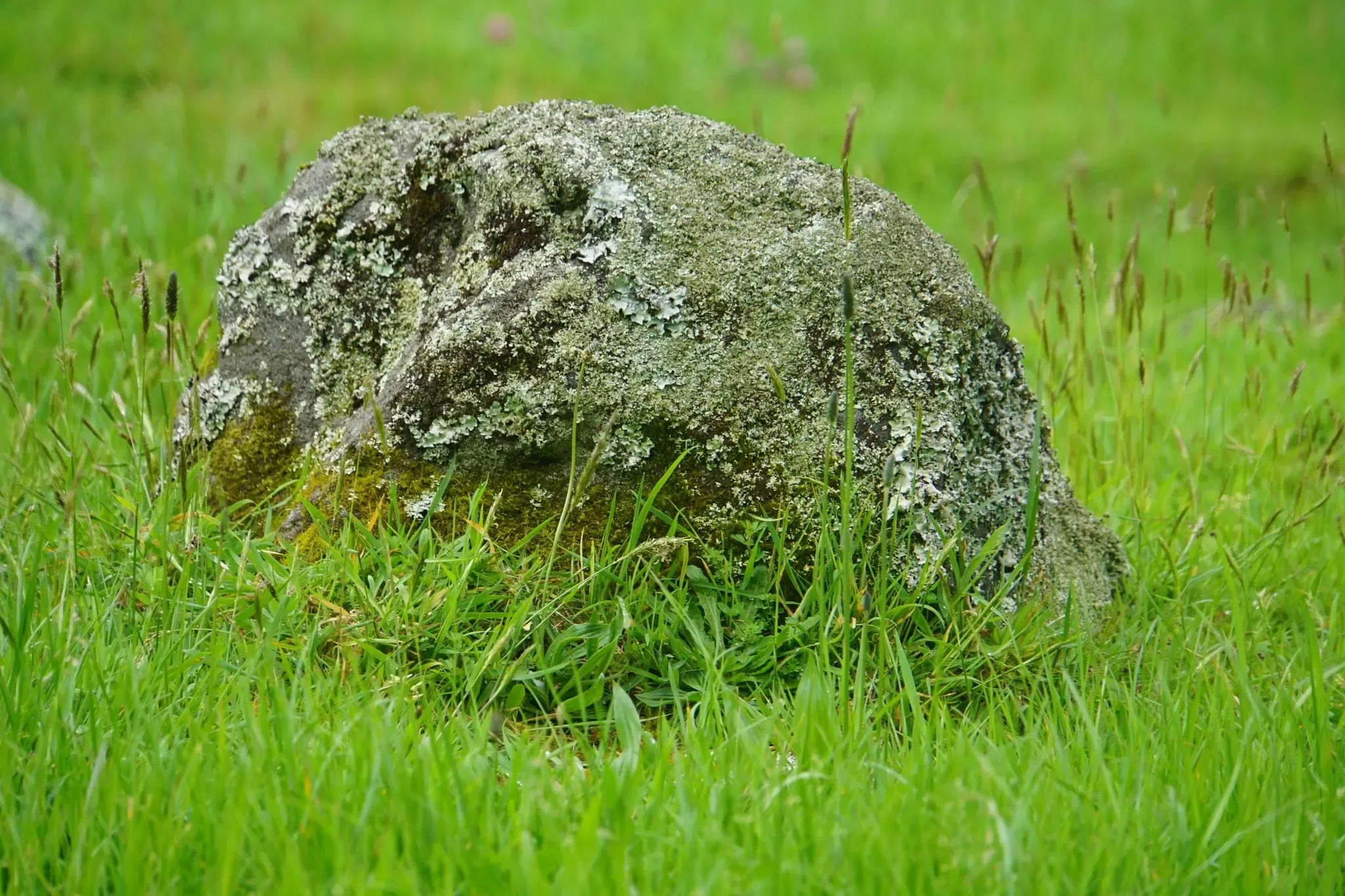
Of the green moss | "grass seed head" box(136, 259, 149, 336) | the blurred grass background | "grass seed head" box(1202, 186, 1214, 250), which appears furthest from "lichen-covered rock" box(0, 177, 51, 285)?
"grass seed head" box(1202, 186, 1214, 250)

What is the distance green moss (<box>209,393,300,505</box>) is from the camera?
268 cm

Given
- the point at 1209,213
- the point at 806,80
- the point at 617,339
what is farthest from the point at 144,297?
the point at 806,80

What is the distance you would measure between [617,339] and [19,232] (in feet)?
13.5

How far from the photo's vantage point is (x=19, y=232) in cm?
512

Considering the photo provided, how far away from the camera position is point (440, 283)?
105 inches

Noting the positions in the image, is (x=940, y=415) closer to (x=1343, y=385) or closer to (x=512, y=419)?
(x=512, y=419)

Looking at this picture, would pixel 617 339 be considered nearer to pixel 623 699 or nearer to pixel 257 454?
pixel 623 699

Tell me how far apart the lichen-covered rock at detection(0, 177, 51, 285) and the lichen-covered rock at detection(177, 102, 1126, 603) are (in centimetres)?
291

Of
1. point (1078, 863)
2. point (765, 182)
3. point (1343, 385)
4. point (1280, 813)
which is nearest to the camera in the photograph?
point (1078, 863)

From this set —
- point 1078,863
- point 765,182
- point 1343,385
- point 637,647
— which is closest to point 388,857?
point 637,647

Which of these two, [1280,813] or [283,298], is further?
[283,298]

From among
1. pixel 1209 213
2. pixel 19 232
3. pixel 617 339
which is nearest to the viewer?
pixel 617 339

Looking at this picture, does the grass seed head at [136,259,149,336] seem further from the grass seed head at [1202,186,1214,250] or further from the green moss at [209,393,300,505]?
the grass seed head at [1202,186,1214,250]

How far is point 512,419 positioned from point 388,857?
103 cm
